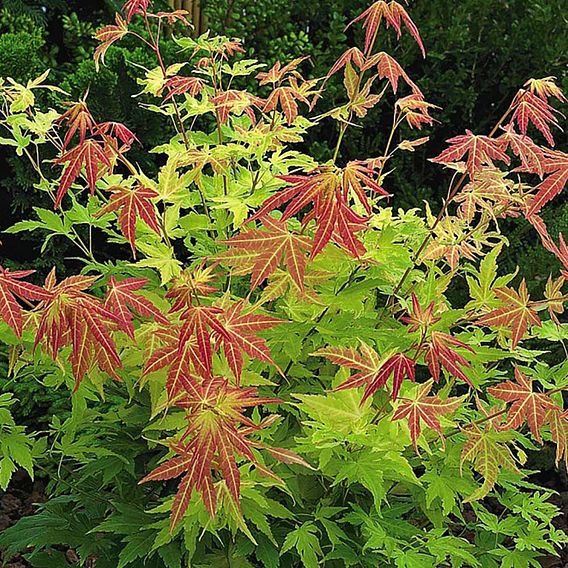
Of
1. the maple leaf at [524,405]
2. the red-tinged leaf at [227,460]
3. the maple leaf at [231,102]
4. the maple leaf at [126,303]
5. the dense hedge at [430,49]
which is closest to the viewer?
the red-tinged leaf at [227,460]

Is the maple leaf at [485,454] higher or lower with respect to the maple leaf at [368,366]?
lower

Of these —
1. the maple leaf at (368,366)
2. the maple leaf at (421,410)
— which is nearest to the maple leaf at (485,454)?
the maple leaf at (421,410)

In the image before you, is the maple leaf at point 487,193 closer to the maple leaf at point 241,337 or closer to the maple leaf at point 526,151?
the maple leaf at point 526,151

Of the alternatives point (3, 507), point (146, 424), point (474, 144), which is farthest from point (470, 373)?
point (3, 507)

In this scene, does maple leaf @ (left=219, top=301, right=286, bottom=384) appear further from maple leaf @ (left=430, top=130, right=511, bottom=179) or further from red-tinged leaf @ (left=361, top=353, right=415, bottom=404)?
maple leaf @ (left=430, top=130, right=511, bottom=179)

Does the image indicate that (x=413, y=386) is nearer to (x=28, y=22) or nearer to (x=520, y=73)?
(x=520, y=73)

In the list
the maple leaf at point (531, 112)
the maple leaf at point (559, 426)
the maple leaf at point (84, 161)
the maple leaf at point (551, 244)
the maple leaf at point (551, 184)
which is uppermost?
the maple leaf at point (531, 112)

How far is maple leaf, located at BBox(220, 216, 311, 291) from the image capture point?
57.1 inches

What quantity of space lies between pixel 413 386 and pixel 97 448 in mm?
672

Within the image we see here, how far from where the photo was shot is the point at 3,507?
328cm

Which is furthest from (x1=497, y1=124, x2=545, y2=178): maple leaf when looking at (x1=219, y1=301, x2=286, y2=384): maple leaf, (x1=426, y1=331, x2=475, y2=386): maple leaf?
(x1=219, y1=301, x2=286, y2=384): maple leaf

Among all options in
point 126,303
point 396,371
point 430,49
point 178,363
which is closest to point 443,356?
point 396,371

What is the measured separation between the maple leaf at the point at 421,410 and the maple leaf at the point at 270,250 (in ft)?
1.00

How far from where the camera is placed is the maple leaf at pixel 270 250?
1.45 m
